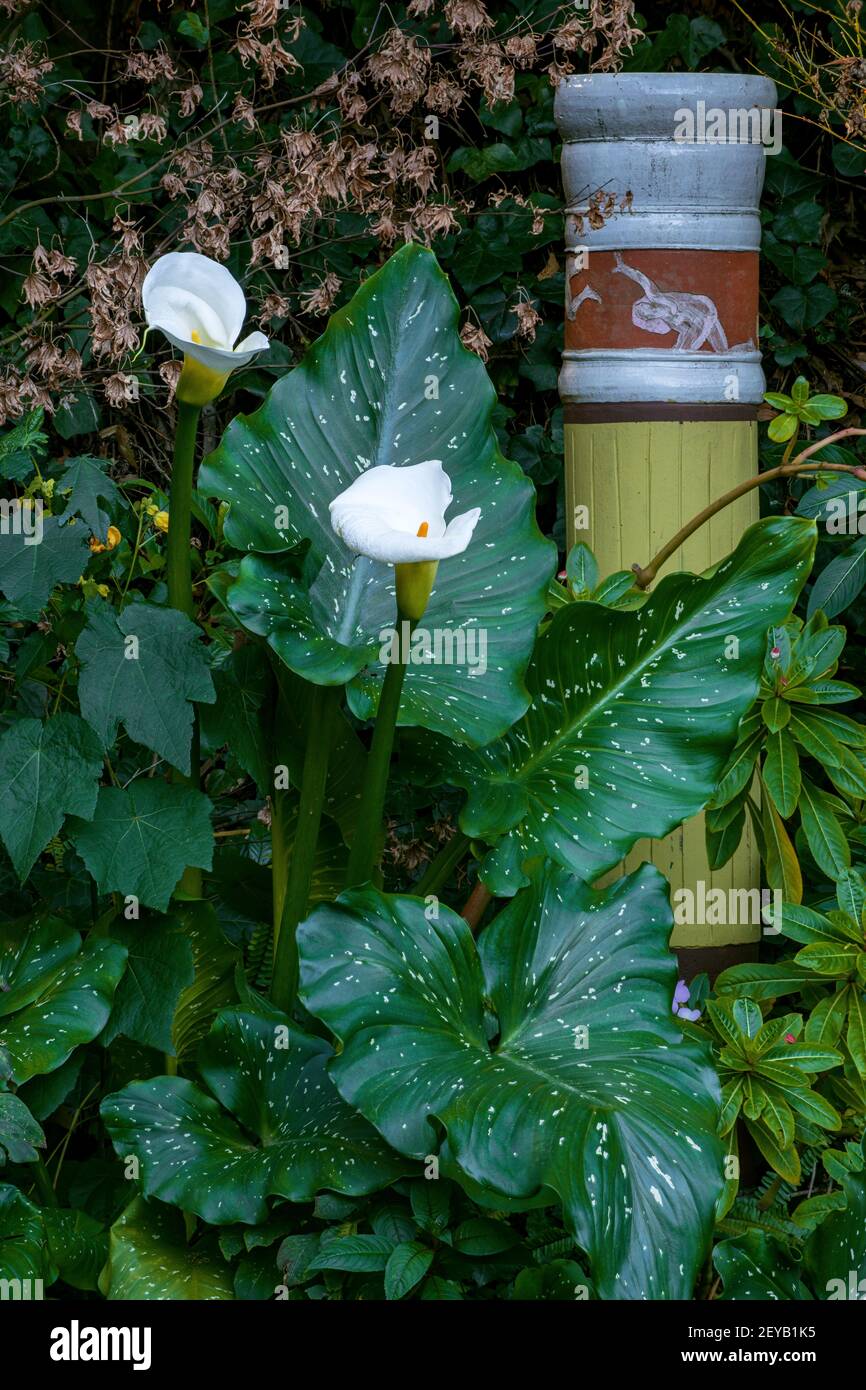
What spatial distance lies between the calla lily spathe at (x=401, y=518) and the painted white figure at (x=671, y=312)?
0.64 m

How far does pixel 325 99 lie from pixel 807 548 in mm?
1194

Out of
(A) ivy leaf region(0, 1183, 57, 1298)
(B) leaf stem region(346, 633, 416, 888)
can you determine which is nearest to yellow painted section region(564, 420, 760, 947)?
(B) leaf stem region(346, 633, 416, 888)

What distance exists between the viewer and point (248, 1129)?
1581 millimetres

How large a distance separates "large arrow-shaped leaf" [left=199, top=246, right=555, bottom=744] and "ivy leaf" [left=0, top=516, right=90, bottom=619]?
0.61 feet

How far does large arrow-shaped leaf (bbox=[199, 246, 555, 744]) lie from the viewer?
1678mm

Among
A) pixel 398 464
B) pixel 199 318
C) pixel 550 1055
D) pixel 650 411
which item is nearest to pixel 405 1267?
pixel 550 1055

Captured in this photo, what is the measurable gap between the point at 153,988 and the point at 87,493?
615mm

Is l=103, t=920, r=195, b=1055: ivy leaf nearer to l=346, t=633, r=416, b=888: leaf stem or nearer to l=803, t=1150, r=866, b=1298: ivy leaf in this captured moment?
l=346, t=633, r=416, b=888: leaf stem

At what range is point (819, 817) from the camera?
1938mm

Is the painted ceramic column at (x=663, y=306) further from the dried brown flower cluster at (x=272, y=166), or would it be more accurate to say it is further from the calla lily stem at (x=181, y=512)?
the calla lily stem at (x=181, y=512)

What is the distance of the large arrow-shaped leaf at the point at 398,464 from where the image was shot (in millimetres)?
1678

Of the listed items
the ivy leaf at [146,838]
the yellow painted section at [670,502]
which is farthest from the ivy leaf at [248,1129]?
the yellow painted section at [670,502]

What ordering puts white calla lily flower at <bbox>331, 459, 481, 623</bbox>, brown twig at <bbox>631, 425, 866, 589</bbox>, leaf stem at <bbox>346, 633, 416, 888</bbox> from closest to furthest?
white calla lily flower at <bbox>331, 459, 481, 623</bbox> < leaf stem at <bbox>346, 633, 416, 888</bbox> < brown twig at <bbox>631, 425, 866, 589</bbox>

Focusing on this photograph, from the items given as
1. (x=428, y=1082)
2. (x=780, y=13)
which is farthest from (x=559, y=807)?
(x=780, y=13)
